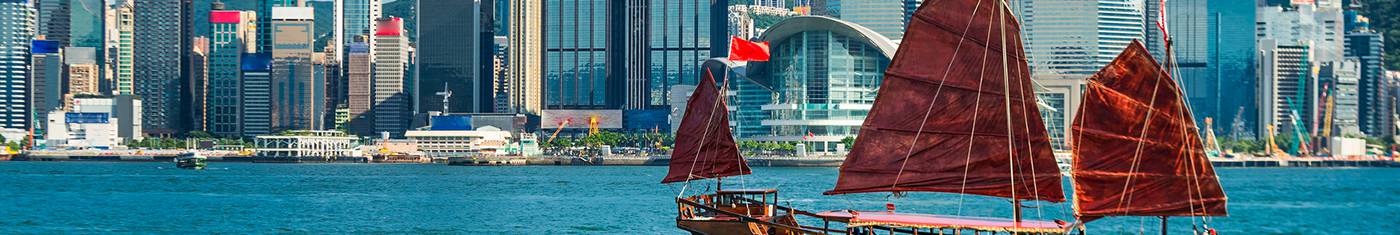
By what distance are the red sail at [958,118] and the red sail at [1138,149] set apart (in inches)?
84.3

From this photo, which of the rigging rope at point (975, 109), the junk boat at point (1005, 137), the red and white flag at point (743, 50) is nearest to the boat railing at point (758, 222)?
the junk boat at point (1005, 137)

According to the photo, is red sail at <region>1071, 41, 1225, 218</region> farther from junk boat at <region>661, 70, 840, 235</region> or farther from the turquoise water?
the turquoise water

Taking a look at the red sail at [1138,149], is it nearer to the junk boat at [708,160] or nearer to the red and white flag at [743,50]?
the junk boat at [708,160]

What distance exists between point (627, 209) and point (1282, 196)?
45.1 metres

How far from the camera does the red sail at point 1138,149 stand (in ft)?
131

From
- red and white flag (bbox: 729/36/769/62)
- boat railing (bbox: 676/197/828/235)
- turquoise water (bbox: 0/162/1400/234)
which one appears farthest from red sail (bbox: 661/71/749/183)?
boat railing (bbox: 676/197/828/235)

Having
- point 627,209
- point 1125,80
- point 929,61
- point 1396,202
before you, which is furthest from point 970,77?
point 1396,202

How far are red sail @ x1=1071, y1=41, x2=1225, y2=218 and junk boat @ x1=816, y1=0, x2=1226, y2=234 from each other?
2 cm

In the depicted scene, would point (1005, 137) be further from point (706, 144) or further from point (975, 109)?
point (706, 144)

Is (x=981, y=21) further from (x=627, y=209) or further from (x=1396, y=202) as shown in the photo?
(x=1396, y=202)

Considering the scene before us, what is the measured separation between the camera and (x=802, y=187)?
12388cm

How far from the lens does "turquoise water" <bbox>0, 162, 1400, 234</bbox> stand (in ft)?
250

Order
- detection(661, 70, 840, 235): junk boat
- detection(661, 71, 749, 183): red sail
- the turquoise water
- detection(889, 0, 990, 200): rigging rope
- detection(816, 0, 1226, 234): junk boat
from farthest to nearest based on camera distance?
1. the turquoise water
2. detection(661, 71, 749, 183): red sail
3. detection(661, 70, 840, 235): junk boat
4. detection(889, 0, 990, 200): rigging rope
5. detection(816, 0, 1226, 234): junk boat

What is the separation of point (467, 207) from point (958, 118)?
52545 millimetres
